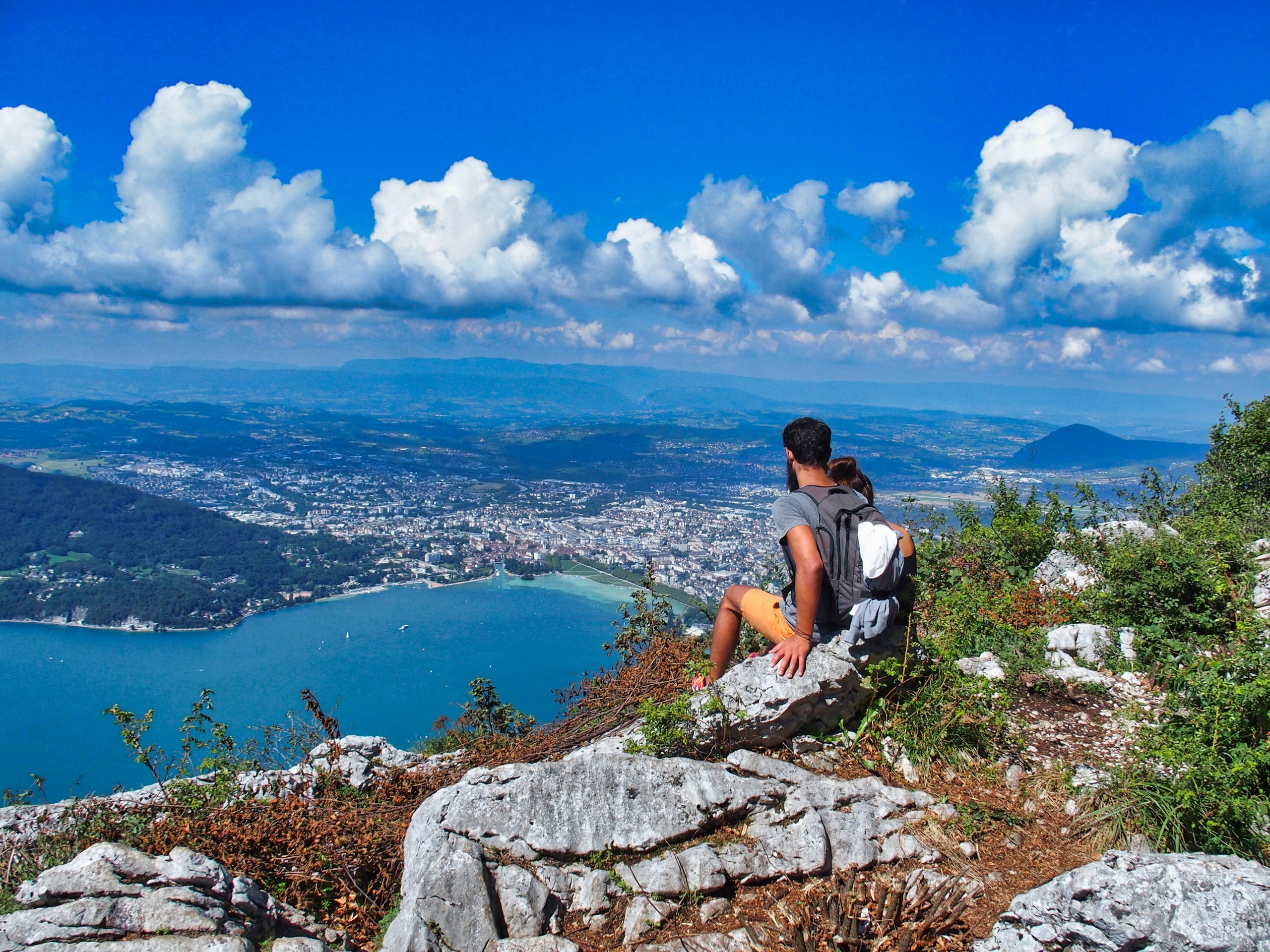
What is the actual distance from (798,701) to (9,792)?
8700 mm

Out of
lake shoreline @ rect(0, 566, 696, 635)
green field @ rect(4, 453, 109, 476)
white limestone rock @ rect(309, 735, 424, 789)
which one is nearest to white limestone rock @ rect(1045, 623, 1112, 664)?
white limestone rock @ rect(309, 735, 424, 789)

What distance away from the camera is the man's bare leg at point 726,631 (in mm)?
5203

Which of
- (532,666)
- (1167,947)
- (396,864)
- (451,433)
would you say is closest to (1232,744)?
(1167,947)

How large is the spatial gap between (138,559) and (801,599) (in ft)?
240

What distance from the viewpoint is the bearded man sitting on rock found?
446cm

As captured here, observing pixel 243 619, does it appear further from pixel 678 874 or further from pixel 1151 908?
pixel 1151 908

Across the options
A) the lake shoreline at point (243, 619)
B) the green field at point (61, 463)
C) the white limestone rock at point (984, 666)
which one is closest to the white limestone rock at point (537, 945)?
the white limestone rock at point (984, 666)

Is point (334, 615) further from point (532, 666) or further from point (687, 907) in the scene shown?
point (687, 907)

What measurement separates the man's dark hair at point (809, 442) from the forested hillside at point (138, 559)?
5194 centimetres

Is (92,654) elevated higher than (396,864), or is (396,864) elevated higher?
(396,864)

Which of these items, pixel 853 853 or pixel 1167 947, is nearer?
pixel 1167 947

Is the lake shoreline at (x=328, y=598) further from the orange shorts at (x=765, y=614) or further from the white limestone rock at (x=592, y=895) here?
the white limestone rock at (x=592, y=895)

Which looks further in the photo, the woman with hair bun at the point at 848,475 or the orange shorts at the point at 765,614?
the woman with hair bun at the point at 848,475

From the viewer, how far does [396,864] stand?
172 inches
